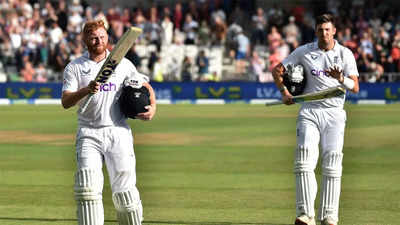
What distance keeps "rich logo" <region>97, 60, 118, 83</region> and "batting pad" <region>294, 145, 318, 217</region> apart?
8.47 ft

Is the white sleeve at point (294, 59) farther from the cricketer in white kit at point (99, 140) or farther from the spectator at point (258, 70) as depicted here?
the spectator at point (258, 70)

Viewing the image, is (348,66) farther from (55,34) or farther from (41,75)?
(55,34)

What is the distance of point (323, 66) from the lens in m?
10.1

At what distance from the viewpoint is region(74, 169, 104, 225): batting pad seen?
8250 mm

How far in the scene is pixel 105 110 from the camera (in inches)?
331

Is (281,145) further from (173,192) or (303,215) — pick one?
(303,215)

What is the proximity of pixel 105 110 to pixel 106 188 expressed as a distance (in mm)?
5652

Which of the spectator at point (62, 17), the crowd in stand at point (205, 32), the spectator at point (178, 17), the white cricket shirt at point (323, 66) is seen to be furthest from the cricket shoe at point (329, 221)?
the spectator at point (62, 17)

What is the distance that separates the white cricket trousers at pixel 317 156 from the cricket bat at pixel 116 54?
8.45ft

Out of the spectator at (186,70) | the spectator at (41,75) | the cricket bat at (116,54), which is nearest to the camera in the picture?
the cricket bat at (116,54)

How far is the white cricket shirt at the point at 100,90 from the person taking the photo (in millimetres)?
8398

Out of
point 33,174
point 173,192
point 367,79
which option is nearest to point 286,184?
point 173,192

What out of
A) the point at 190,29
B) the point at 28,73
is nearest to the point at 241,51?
the point at 190,29

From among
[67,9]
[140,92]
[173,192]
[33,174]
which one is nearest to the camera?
[140,92]
